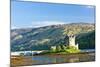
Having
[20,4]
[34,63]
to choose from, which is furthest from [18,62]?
[20,4]

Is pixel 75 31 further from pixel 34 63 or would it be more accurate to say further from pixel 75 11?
pixel 34 63

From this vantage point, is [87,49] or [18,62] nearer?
[18,62]

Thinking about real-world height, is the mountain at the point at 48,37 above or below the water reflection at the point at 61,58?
above

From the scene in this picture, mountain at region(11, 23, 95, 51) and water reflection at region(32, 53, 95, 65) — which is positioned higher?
mountain at region(11, 23, 95, 51)

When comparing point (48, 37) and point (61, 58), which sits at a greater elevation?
point (48, 37)
